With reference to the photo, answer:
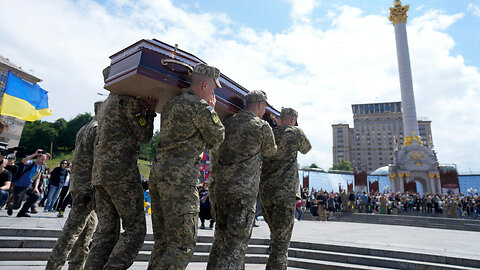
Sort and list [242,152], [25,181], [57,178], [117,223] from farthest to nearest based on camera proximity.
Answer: [57,178] → [25,181] → [242,152] → [117,223]

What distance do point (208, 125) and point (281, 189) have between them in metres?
1.50

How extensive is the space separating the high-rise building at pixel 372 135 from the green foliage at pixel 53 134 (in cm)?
9150

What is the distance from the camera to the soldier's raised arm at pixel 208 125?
2.49 metres

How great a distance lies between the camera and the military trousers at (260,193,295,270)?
3299mm

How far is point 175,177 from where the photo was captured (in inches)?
91.8

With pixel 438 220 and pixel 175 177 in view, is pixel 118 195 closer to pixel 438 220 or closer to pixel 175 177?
pixel 175 177

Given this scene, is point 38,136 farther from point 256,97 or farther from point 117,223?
point 256,97

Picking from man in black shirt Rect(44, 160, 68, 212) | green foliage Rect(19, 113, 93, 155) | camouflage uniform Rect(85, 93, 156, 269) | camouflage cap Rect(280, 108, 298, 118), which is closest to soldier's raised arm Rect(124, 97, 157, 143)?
camouflage uniform Rect(85, 93, 156, 269)

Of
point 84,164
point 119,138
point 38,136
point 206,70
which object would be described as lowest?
point 84,164

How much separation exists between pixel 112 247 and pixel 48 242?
2.88m

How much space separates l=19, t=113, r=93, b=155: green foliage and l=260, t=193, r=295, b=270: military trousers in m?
57.7

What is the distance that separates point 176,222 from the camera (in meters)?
2.27

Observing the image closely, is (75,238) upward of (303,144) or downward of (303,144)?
downward

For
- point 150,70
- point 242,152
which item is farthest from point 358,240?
point 150,70
